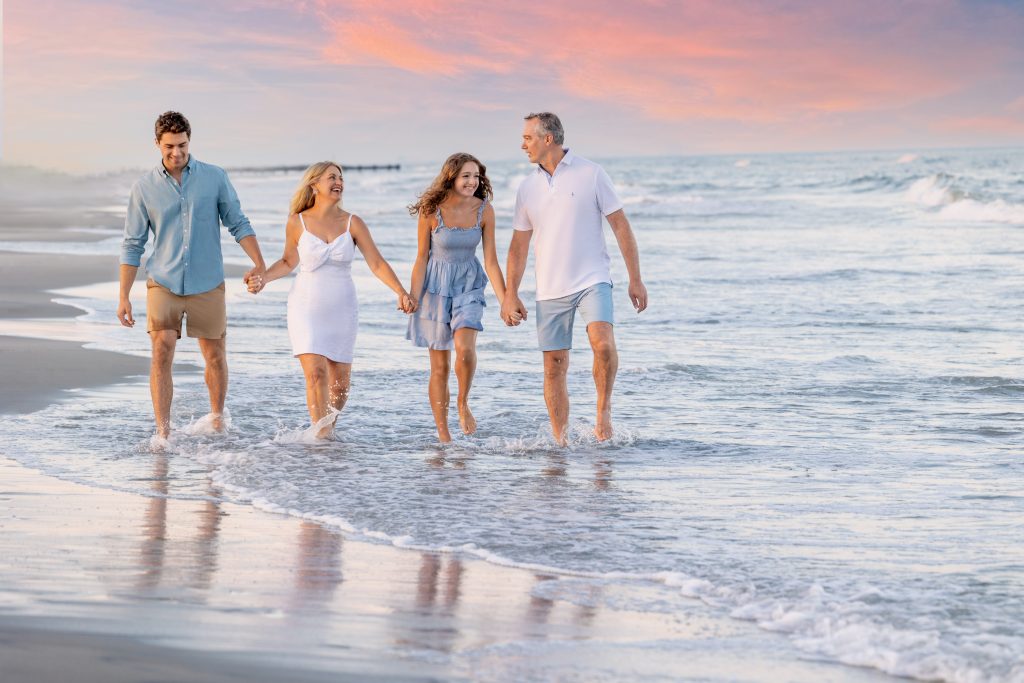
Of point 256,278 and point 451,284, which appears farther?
point 451,284

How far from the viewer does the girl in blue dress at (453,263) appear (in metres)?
7.46

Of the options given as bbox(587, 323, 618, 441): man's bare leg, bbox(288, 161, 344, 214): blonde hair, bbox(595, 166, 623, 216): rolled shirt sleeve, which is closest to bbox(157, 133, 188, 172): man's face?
bbox(288, 161, 344, 214): blonde hair

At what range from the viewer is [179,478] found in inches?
258

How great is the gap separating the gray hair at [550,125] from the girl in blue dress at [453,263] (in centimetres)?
41

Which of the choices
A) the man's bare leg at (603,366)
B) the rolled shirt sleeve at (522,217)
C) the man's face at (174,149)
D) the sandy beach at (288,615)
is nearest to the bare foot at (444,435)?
the man's bare leg at (603,366)

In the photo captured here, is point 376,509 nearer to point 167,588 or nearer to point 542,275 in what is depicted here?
point 167,588

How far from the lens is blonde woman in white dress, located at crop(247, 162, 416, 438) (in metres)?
7.46

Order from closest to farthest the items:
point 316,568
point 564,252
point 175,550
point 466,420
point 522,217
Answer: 1. point 316,568
2. point 175,550
3. point 564,252
4. point 522,217
5. point 466,420

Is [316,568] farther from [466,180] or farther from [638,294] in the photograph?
[638,294]

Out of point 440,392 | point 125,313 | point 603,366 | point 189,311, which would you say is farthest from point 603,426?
point 125,313

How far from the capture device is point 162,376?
7.44 meters

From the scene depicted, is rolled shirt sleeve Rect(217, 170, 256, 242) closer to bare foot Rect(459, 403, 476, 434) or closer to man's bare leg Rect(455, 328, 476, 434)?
man's bare leg Rect(455, 328, 476, 434)

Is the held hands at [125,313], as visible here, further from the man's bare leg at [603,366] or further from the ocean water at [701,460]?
the man's bare leg at [603,366]

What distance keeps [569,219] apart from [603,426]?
3.99 ft
